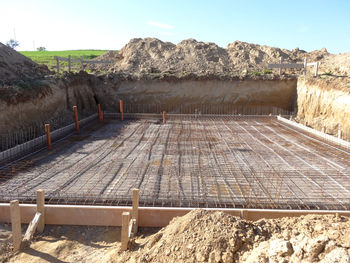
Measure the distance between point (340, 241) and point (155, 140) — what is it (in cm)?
756

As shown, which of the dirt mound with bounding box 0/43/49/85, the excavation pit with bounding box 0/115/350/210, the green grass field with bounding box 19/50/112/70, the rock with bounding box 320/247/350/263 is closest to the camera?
the rock with bounding box 320/247/350/263

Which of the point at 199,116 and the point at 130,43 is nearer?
the point at 199,116

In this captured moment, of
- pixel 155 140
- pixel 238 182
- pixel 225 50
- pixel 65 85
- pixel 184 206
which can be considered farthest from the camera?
pixel 225 50

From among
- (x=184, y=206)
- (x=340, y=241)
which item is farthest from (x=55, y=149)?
(x=340, y=241)

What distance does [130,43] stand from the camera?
24234 mm

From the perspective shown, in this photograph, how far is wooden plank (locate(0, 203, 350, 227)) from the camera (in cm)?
477

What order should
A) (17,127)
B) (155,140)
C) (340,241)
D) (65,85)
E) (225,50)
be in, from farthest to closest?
(225,50) → (65,85) → (155,140) → (17,127) → (340,241)

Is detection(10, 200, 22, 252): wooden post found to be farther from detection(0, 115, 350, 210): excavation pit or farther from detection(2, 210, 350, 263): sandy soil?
detection(0, 115, 350, 210): excavation pit

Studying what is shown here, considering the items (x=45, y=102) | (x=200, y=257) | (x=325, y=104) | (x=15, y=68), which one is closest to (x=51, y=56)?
(x=15, y=68)

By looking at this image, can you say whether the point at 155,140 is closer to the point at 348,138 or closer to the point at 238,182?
the point at 238,182

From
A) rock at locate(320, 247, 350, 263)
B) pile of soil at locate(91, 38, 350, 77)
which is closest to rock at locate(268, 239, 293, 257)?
rock at locate(320, 247, 350, 263)

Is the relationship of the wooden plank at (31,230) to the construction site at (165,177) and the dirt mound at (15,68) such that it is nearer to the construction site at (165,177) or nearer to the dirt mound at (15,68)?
the construction site at (165,177)

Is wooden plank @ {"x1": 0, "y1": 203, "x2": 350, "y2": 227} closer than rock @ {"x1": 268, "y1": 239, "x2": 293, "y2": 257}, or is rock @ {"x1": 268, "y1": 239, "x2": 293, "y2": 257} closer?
rock @ {"x1": 268, "y1": 239, "x2": 293, "y2": 257}

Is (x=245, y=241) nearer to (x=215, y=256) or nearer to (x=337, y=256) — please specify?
(x=215, y=256)
